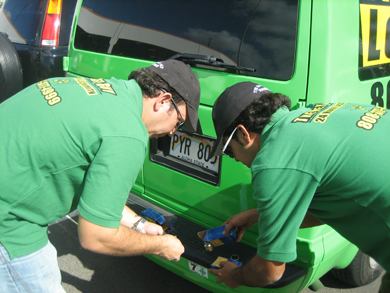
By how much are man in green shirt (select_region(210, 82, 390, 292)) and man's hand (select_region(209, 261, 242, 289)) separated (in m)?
0.23

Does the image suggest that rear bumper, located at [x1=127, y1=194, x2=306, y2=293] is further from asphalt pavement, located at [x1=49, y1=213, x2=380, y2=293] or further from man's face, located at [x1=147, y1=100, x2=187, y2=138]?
man's face, located at [x1=147, y1=100, x2=187, y2=138]

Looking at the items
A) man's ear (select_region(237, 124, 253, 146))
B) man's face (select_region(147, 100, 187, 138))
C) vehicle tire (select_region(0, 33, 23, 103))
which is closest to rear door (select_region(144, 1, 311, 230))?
man's face (select_region(147, 100, 187, 138))

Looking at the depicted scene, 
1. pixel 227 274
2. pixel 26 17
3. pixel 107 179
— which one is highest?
pixel 26 17

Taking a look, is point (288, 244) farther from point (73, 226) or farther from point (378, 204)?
point (73, 226)

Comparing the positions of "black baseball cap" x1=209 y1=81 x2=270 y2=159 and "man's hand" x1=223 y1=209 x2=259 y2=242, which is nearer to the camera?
"black baseball cap" x1=209 y1=81 x2=270 y2=159

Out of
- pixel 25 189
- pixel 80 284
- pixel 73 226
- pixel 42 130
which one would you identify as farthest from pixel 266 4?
pixel 73 226

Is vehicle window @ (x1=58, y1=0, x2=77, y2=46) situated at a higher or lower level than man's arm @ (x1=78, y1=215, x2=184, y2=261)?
higher

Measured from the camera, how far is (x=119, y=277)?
9.51 feet

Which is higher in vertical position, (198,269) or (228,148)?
(228,148)

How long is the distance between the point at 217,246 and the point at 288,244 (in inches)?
33.2

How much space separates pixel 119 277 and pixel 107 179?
1.82 m

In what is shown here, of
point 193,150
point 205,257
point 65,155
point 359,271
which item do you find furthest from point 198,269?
point 359,271

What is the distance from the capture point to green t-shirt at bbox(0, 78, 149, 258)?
139cm

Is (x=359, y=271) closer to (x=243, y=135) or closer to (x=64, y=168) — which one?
(x=243, y=135)
